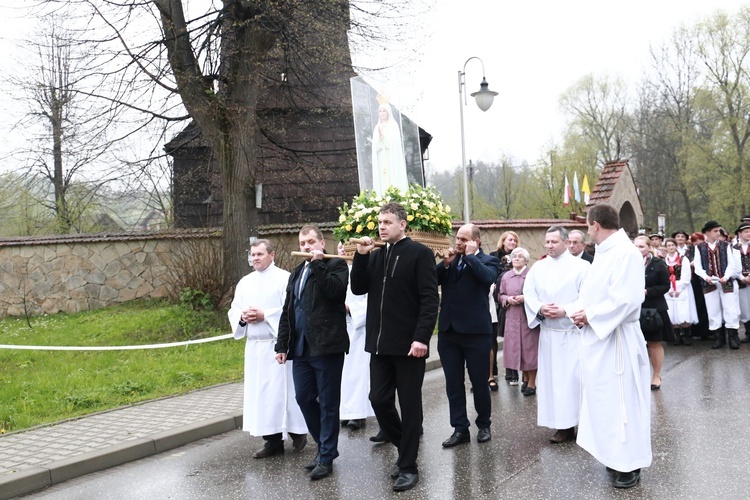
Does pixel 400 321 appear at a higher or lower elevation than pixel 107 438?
higher

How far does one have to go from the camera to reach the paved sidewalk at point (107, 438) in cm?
649

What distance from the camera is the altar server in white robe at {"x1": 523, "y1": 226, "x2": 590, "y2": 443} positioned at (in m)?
6.89

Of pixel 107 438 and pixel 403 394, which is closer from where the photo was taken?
pixel 403 394

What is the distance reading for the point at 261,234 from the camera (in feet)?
58.6

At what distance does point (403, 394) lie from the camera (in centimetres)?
581

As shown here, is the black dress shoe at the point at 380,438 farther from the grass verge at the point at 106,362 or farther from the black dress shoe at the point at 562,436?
the grass verge at the point at 106,362

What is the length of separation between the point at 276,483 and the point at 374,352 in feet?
4.45

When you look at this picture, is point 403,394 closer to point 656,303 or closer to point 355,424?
point 355,424

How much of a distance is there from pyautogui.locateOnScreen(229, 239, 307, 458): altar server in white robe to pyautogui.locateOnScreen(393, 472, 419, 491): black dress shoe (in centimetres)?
166

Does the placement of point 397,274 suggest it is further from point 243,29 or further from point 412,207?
point 243,29

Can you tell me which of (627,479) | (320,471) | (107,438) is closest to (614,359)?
(627,479)

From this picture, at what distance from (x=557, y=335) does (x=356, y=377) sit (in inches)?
88.8

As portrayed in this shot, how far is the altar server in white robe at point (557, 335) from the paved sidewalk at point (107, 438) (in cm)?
349

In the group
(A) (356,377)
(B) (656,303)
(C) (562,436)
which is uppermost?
(B) (656,303)
